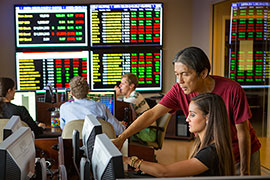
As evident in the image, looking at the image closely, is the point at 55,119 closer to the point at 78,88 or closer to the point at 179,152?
the point at 78,88

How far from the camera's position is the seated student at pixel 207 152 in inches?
69.7

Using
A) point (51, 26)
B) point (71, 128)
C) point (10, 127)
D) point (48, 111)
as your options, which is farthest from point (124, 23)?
point (10, 127)

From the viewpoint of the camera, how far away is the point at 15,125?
6.38 feet

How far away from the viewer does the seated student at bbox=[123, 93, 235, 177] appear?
1.77 meters

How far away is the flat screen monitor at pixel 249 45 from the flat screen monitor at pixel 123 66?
3.95 feet

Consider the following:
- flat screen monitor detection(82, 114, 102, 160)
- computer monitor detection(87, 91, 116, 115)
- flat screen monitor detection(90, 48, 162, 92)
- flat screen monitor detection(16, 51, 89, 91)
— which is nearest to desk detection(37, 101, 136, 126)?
computer monitor detection(87, 91, 116, 115)

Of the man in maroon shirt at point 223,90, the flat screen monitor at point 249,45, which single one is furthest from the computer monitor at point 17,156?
the flat screen monitor at point 249,45

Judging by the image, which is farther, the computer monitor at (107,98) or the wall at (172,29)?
the wall at (172,29)

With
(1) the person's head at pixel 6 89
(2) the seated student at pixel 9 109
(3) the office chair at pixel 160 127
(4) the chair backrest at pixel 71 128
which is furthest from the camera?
(3) the office chair at pixel 160 127

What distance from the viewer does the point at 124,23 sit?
6.43 m

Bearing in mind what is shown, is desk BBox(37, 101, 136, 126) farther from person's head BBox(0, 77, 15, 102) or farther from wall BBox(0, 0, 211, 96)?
wall BBox(0, 0, 211, 96)

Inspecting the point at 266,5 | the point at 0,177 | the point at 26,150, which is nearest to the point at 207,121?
the point at 26,150

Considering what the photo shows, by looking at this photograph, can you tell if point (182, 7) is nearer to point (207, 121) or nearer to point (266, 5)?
point (266, 5)

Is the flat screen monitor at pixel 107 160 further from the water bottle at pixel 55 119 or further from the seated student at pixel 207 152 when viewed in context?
the water bottle at pixel 55 119
